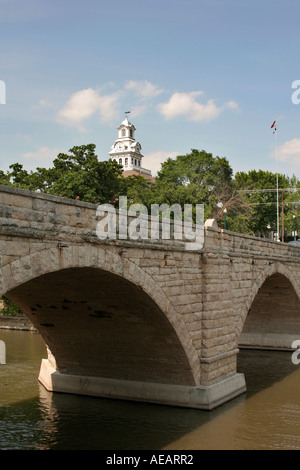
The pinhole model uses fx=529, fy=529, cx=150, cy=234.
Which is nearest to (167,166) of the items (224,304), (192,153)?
(192,153)

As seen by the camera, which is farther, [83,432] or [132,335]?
[132,335]

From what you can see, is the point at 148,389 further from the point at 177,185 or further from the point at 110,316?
the point at 177,185

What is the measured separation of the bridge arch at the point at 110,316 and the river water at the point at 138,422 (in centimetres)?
105

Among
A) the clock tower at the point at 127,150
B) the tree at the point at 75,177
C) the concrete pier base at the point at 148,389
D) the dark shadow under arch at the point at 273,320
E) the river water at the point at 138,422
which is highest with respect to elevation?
the clock tower at the point at 127,150

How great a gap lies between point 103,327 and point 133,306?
178cm

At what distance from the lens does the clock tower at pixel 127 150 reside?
97062 millimetres

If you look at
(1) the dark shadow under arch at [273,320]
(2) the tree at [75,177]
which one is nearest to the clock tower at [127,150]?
(2) the tree at [75,177]

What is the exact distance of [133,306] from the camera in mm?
13219

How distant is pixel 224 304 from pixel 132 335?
3027 millimetres

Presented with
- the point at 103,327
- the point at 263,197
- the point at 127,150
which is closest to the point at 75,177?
the point at 103,327

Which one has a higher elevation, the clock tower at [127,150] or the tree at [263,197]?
the clock tower at [127,150]

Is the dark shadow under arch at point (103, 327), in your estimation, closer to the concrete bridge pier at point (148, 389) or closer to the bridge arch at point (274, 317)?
the concrete bridge pier at point (148, 389)
